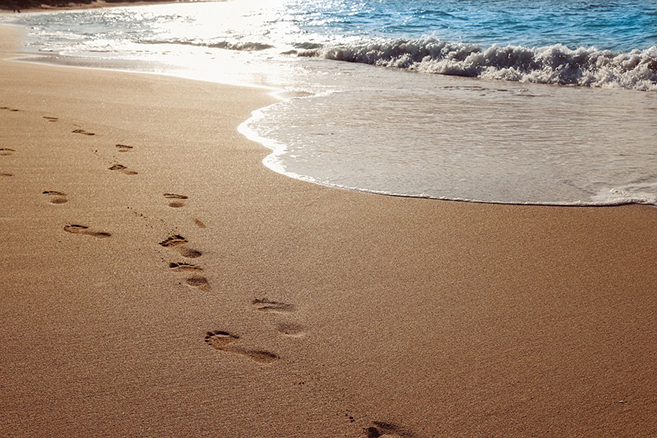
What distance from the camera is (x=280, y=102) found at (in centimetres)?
710

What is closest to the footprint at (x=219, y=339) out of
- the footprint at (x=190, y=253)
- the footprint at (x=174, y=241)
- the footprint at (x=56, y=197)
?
the footprint at (x=190, y=253)

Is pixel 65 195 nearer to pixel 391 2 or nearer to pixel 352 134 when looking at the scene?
pixel 352 134

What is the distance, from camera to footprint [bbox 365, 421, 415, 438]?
1.84 meters

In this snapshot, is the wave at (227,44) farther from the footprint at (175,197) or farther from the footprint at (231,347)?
the footprint at (231,347)

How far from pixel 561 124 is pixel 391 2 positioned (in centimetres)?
2171

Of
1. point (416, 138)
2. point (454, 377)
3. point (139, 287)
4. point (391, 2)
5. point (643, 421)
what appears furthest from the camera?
point (391, 2)

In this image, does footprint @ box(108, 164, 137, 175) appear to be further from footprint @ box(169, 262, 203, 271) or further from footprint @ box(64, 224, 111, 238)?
footprint @ box(169, 262, 203, 271)

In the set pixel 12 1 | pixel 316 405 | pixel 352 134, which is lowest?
pixel 316 405

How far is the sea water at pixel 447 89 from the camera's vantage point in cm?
437

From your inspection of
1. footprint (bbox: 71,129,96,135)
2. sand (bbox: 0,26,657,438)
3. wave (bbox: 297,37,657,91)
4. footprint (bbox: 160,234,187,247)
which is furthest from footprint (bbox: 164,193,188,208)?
wave (bbox: 297,37,657,91)

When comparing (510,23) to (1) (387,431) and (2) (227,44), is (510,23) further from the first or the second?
(1) (387,431)

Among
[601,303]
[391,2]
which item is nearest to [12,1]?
[391,2]

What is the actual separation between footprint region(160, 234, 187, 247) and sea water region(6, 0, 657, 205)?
123 centimetres

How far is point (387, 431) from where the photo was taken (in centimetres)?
186
